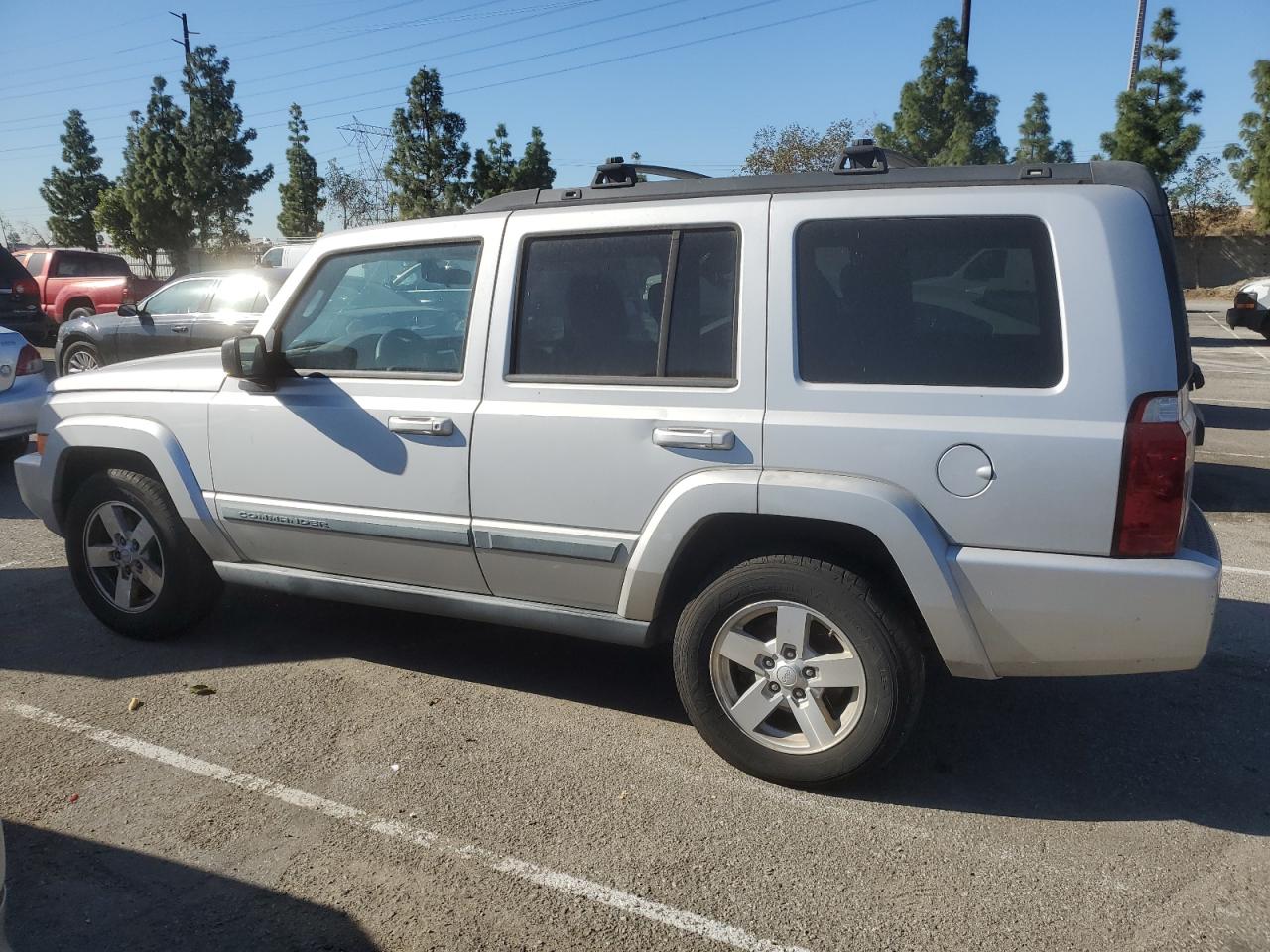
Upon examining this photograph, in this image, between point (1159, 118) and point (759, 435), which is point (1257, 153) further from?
point (759, 435)

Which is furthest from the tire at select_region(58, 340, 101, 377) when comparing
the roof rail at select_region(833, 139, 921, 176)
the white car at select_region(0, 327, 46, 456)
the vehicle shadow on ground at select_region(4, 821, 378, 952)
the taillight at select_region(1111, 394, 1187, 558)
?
the taillight at select_region(1111, 394, 1187, 558)

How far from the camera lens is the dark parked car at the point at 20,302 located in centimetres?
1427

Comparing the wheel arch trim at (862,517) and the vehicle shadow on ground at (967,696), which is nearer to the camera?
the wheel arch trim at (862,517)

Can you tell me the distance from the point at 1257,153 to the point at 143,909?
46.3 metres

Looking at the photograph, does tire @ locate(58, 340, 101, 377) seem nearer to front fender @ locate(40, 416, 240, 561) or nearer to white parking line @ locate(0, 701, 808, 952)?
front fender @ locate(40, 416, 240, 561)

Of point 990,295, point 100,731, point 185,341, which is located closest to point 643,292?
point 990,295

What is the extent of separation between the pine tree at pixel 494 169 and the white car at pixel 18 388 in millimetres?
19866

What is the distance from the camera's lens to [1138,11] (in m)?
26.3

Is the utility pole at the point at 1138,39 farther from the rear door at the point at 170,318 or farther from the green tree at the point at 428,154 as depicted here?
the rear door at the point at 170,318

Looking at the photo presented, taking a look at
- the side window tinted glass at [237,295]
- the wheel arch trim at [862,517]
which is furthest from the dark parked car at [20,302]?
the wheel arch trim at [862,517]

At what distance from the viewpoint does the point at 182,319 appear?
431 inches

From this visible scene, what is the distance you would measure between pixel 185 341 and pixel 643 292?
8.62 m

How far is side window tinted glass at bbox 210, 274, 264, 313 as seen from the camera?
34.4 ft

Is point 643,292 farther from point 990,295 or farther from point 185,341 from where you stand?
point 185,341
